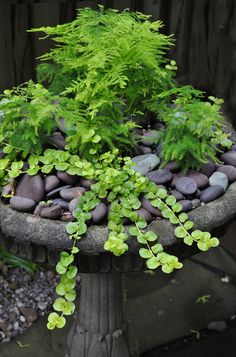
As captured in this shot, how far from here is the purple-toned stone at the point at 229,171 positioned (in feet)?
5.74

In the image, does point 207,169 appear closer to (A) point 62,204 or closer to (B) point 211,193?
(B) point 211,193

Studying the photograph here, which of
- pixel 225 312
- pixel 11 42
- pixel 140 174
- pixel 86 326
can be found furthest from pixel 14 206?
pixel 225 312

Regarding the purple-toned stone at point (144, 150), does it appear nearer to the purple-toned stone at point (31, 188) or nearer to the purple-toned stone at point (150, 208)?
the purple-toned stone at point (150, 208)

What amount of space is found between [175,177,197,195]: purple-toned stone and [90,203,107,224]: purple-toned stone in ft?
0.88

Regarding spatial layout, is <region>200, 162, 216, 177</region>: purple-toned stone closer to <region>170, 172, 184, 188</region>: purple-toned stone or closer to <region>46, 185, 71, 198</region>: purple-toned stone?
<region>170, 172, 184, 188</region>: purple-toned stone

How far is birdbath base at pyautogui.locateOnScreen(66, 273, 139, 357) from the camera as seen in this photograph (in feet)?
6.91

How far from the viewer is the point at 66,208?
5.22ft

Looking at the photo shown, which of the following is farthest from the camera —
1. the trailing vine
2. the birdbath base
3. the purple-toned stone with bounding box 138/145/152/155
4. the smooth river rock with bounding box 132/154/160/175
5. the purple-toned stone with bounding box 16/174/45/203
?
the birdbath base

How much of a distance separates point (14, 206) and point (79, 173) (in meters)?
0.23

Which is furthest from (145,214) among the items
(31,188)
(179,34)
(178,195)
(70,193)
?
(179,34)

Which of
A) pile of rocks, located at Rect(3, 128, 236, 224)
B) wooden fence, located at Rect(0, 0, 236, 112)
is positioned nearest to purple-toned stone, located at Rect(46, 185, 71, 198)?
pile of rocks, located at Rect(3, 128, 236, 224)

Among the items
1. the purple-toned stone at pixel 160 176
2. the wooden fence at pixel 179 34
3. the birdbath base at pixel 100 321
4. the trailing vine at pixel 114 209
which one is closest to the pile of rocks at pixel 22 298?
the birdbath base at pixel 100 321

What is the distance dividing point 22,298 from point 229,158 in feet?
5.11

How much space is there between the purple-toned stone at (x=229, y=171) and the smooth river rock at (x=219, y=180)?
0.09 feet
